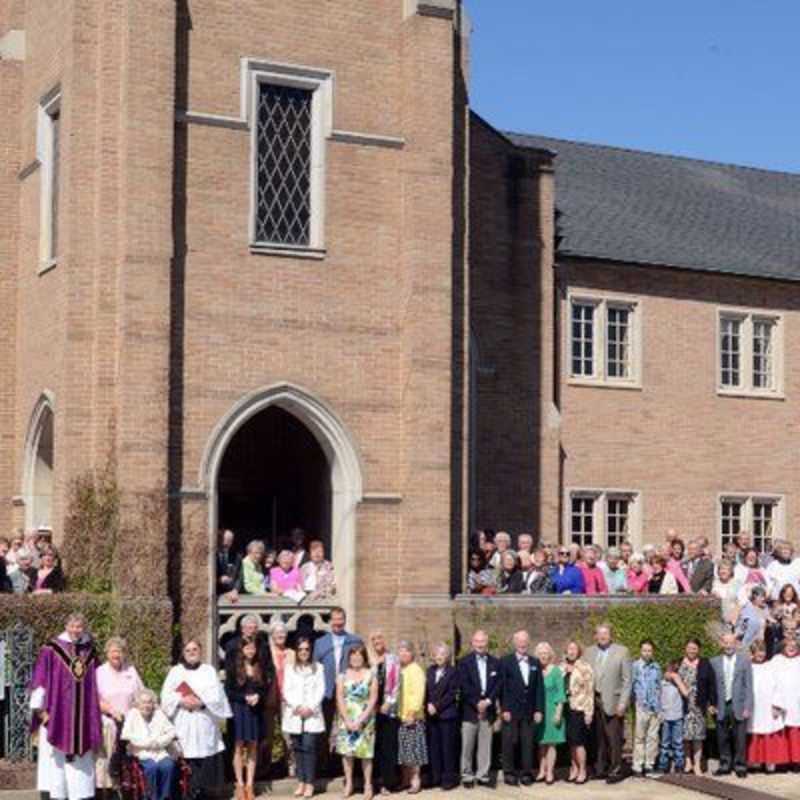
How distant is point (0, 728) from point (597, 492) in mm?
14318

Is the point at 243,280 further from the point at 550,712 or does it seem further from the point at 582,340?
the point at 582,340

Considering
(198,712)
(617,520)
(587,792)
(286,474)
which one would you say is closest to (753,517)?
(617,520)

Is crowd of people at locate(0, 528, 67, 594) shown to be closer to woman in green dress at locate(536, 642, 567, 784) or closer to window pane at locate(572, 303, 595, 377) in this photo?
woman in green dress at locate(536, 642, 567, 784)

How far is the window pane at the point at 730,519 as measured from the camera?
34.5 meters

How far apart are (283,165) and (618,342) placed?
10.4 metres

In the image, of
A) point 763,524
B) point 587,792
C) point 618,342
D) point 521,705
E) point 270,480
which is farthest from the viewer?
point 763,524

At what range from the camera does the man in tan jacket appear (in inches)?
901

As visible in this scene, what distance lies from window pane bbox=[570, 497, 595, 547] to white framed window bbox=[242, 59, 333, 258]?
31.7 ft

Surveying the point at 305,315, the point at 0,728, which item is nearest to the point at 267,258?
the point at 305,315

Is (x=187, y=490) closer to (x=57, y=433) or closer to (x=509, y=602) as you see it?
(x=57, y=433)

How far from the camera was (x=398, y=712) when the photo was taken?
21531 mm

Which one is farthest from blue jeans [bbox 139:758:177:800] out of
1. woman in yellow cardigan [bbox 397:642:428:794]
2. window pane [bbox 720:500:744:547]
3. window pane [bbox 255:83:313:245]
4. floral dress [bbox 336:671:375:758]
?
window pane [bbox 720:500:744:547]

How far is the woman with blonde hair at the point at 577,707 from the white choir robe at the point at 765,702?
242cm

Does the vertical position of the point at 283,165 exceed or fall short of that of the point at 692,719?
it exceeds it
